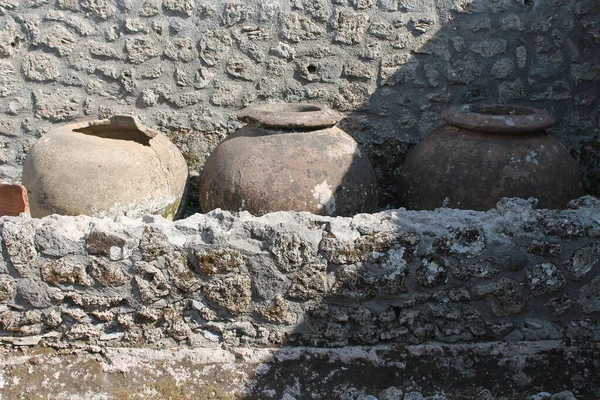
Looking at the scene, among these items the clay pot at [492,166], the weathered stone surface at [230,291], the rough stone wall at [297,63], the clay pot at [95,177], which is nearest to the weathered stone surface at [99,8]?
the rough stone wall at [297,63]

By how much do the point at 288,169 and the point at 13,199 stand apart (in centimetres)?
146

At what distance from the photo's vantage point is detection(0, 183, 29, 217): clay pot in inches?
135

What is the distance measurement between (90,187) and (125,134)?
685mm

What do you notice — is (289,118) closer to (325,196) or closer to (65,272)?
(325,196)

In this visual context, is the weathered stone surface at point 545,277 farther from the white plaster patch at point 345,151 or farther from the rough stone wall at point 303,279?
the white plaster patch at point 345,151

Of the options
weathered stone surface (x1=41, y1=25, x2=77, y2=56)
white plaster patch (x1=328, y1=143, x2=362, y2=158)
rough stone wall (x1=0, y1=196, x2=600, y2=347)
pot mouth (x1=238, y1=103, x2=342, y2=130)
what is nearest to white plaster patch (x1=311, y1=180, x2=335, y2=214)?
white plaster patch (x1=328, y1=143, x2=362, y2=158)

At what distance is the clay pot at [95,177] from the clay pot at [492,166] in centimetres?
154

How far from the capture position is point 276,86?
4527 millimetres

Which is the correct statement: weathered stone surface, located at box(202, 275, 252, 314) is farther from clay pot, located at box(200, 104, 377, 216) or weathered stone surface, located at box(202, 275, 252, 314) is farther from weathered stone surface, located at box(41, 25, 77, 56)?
weathered stone surface, located at box(41, 25, 77, 56)

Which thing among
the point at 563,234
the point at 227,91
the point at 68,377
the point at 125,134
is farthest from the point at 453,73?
the point at 68,377

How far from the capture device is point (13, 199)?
3.47 meters

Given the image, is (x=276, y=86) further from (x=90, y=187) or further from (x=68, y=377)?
(x=68, y=377)

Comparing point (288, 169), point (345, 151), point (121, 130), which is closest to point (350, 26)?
point (345, 151)

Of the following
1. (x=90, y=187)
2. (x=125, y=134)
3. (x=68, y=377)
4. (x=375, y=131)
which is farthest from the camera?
(x=375, y=131)
